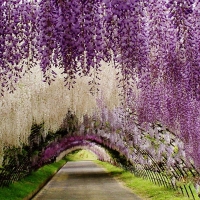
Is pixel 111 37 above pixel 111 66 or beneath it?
beneath

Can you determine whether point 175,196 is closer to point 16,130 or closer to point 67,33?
point 16,130

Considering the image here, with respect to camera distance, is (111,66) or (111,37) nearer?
(111,37)

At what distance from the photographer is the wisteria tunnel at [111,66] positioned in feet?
15.1

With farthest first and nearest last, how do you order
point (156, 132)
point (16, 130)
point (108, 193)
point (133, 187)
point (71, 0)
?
point (133, 187) → point (108, 193) → point (156, 132) → point (16, 130) → point (71, 0)

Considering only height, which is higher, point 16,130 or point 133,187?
point 16,130

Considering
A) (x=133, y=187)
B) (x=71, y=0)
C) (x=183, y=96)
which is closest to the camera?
(x=71, y=0)

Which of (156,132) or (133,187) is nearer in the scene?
(156,132)

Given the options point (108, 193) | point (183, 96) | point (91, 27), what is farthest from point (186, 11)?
point (108, 193)

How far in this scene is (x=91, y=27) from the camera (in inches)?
177

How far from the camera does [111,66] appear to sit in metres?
14.5

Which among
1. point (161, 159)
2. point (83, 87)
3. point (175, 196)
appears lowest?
point (175, 196)

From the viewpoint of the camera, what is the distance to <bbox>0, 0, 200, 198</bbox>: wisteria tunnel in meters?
4.61

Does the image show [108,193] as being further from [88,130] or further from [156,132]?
[88,130]

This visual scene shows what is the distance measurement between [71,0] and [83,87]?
12.5 metres
